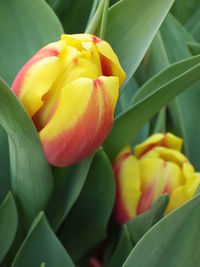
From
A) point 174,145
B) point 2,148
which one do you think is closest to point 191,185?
point 174,145

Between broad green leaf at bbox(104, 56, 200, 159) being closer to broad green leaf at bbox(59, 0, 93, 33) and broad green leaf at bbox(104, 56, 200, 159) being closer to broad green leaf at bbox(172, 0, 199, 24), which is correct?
broad green leaf at bbox(59, 0, 93, 33)

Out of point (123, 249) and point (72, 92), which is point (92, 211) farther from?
point (72, 92)

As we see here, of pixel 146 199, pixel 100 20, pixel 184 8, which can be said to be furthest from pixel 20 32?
pixel 184 8

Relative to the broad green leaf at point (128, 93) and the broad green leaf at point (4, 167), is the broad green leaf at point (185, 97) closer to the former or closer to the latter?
Result: the broad green leaf at point (128, 93)

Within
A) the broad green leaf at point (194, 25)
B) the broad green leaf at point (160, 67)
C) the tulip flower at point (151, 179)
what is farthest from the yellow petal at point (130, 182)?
the broad green leaf at point (194, 25)

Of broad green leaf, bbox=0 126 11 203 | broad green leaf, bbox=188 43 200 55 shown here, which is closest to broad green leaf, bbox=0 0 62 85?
broad green leaf, bbox=0 126 11 203
